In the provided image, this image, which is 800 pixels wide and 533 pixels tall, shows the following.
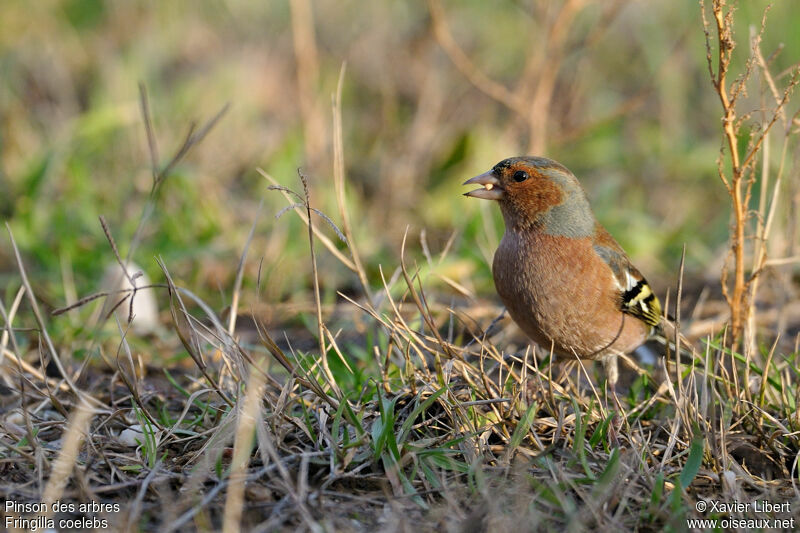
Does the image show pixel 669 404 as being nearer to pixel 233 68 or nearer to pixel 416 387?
pixel 416 387

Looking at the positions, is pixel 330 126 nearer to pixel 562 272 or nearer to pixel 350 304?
pixel 350 304

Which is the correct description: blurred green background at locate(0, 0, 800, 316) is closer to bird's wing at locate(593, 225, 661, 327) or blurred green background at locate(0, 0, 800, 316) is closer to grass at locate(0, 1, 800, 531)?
grass at locate(0, 1, 800, 531)

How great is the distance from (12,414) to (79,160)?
2.58m

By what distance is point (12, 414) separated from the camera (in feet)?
10.5

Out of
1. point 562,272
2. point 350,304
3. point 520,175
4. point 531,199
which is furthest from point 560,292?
point 350,304

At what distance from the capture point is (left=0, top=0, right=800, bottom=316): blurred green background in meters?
5.07

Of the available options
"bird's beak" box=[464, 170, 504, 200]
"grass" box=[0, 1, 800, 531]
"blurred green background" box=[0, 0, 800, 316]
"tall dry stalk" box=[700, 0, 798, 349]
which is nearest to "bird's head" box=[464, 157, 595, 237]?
"bird's beak" box=[464, 170, 504, 200]

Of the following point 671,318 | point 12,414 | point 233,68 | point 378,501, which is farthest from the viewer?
point 233,68

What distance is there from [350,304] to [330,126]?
8.67 feet

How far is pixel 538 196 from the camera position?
3660 millimetres

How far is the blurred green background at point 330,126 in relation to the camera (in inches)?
199

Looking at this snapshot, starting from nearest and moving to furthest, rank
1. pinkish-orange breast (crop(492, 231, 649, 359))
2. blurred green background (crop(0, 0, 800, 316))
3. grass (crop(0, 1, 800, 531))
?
grass (crop(0, 1, 800, 531)) < pinkish-orange breast (crop(492, 231, 649, 359)) < blurred green background (crop(0, 0, 800, 316))

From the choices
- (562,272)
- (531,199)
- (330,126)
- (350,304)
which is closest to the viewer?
(562,272)

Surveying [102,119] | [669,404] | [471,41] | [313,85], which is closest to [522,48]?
[471,41]
